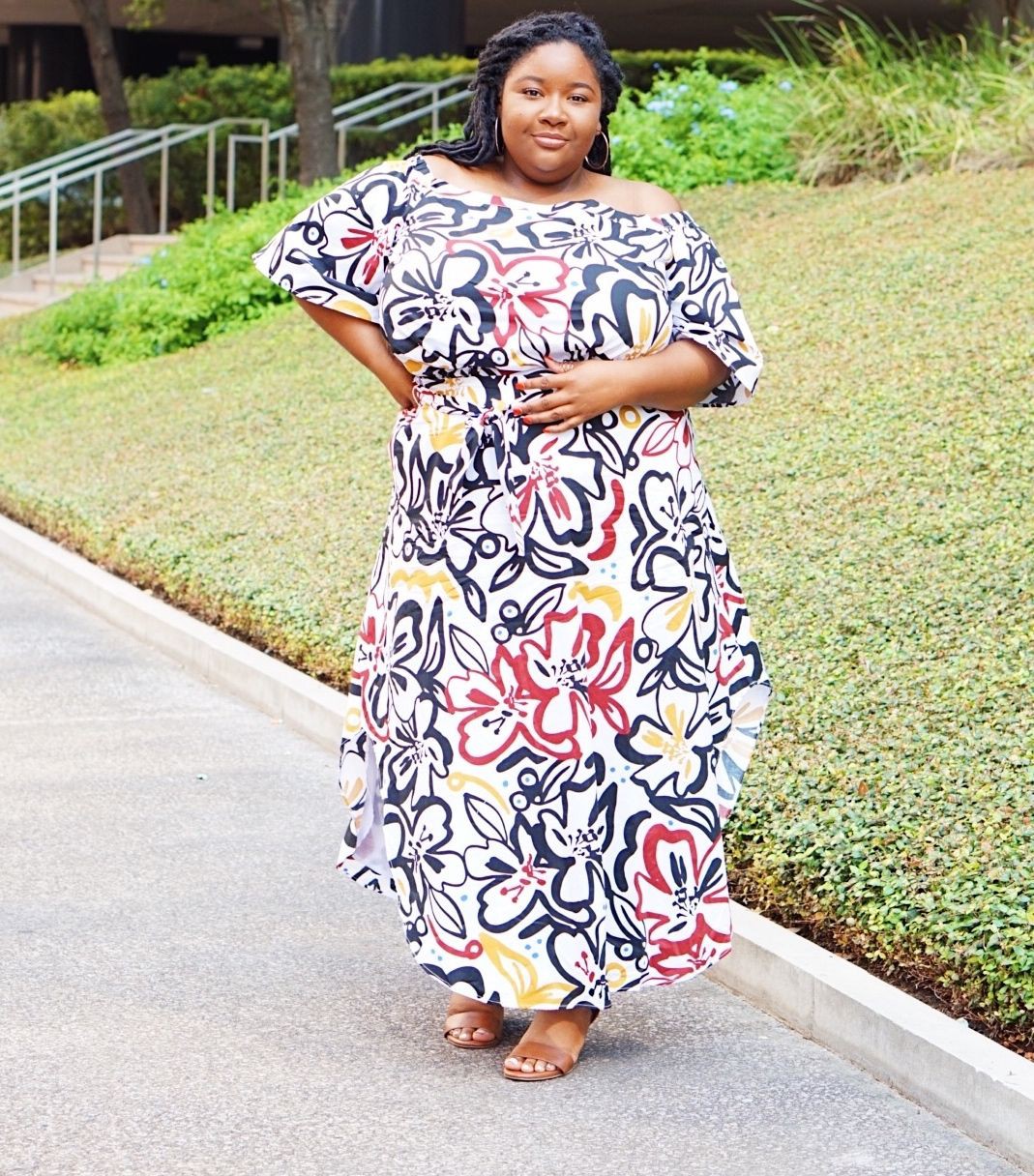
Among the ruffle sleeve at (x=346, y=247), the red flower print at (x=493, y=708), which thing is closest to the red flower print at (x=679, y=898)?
the red flower print at (x=493, y=708)

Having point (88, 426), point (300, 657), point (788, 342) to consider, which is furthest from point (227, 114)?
point (300, 657)

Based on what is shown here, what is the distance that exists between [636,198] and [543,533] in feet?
2.27

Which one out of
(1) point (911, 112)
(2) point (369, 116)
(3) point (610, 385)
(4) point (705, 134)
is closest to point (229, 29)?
(2) point (369, 116)

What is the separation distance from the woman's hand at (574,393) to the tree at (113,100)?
17911 mm

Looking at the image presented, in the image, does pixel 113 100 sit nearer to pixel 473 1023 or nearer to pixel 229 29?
pixel 229 29

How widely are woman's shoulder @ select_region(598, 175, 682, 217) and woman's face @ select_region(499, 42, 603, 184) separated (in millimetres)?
94

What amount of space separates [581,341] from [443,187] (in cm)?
41

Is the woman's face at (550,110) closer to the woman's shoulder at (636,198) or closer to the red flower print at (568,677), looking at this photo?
the woman's shoulder at (636,198)

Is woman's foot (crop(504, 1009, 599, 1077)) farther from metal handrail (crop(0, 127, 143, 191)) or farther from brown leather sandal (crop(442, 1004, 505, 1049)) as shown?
metal handrail (crop(0, 127, 143, 191))

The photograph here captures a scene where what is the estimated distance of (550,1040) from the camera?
151 inches

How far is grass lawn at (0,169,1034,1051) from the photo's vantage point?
4.43m

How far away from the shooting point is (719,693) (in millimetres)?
3889

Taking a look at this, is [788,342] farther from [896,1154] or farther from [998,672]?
[896,1154]

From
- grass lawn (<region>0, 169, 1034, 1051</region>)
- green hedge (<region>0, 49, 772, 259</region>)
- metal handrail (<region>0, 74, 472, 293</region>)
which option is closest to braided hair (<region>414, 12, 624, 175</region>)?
grass lawn (<region>0, 169, 1034, 1051</region>)
